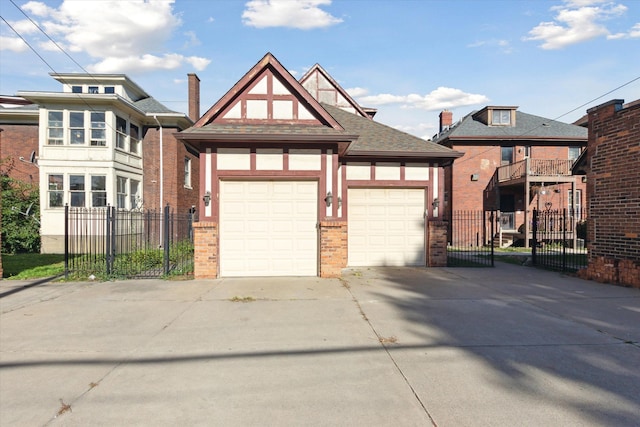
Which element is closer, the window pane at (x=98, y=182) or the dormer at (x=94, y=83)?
the window pane at (x=98, y=182)

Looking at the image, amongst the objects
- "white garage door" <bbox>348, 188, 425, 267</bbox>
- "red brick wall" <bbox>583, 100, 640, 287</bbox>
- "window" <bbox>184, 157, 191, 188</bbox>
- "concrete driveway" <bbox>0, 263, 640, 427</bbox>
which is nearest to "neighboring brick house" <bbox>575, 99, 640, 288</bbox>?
"red brick wall" <bbox>583, 100, 640, 287</bbox>

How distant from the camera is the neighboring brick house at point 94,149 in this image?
54.5ft

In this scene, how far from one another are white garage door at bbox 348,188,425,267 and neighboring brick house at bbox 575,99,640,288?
4.54 metres

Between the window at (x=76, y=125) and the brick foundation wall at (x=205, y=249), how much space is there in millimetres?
11812

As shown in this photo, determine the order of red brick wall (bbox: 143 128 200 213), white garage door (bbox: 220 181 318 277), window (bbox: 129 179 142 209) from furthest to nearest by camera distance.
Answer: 1. red brick wall (bbox: 143 128 200 213)
2. window (bbox: 129 179 142 209)
3. white garage door (bbox: 220 181 318 277)

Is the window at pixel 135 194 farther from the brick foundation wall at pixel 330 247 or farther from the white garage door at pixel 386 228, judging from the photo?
the brick foundation wall at pixel 330 247

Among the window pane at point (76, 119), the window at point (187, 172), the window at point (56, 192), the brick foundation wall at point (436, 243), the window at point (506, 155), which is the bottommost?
the brick foundation wall at point (436, 243)

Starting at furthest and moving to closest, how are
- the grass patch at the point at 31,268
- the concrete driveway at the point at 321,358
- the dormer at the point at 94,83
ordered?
the dormer at the point at 94,83 → the grass patch at the point at 31,268 → the concrete driveway at the point at 321,358

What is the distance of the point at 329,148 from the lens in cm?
980

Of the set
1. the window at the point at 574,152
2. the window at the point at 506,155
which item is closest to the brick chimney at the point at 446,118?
the window at the point at 506,155

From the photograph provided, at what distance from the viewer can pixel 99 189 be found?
55.2 feet

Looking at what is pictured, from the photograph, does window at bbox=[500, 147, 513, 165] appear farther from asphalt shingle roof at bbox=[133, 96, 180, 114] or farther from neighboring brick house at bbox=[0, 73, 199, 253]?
asphalt shingle roof at bbox=[133, 96, 180, 114]

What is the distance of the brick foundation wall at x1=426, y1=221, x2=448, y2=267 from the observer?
37.7 feet

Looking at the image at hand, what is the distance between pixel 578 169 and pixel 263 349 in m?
11.8
